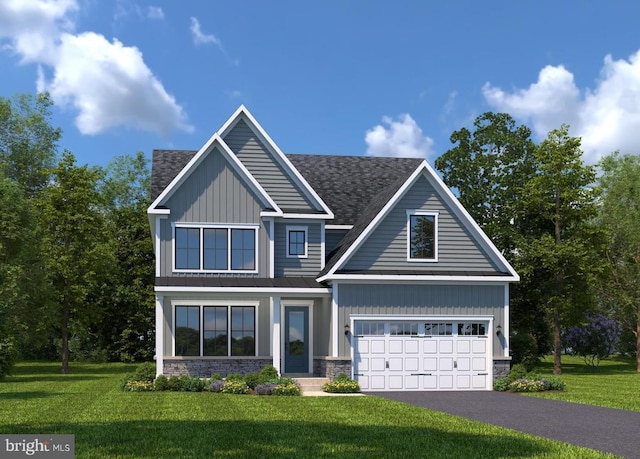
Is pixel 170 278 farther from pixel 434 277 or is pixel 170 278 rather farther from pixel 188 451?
pixel 188 451

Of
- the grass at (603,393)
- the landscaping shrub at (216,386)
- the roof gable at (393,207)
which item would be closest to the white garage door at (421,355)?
the roof gable at (393,207)

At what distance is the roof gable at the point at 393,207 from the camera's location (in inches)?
1075

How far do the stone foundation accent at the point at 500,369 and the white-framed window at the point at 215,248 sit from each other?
9064 mm

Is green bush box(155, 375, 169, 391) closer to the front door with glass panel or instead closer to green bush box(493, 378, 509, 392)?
the front door with glass panel

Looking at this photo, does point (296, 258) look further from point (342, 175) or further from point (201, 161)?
point (342, 175)

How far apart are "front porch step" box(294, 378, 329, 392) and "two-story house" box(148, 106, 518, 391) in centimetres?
54

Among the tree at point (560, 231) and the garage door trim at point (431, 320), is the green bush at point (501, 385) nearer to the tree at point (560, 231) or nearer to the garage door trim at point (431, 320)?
the garage door trim at point (431, 320)

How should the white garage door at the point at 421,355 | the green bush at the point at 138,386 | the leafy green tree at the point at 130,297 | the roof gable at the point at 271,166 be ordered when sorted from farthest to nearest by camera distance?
1. the leafy green tree at the point at 130,297
2. the roof gable at the point at 271,166
3. the white garage door at the point at 421,355
4. the green bush at the point at 138,386

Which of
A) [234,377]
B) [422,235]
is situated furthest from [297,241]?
[234,377]

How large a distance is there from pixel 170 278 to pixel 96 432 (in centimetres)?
1309

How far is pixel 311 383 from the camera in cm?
2672

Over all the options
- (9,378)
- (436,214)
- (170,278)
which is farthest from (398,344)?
(9,378)

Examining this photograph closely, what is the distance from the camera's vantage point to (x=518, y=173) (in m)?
42.6

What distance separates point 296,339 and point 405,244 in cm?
544
